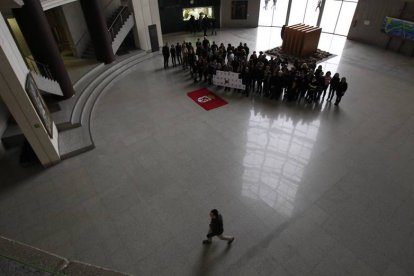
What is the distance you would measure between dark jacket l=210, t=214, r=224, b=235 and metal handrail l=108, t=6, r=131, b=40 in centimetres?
1183

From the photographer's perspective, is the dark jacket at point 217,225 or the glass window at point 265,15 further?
the glass window at point 265,15

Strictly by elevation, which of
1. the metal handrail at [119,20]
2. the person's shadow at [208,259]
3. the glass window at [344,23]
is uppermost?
the metal handrail at [119,20]

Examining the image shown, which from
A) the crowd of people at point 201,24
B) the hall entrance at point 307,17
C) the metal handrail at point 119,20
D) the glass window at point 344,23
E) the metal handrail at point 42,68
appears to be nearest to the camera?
the metal handrail at point 42,68

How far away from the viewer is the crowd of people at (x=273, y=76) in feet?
30.8

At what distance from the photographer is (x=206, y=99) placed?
1041 cm

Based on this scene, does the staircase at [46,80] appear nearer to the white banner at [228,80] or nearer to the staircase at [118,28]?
the staircase at [118,28]

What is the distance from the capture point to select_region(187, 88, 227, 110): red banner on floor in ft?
32.9

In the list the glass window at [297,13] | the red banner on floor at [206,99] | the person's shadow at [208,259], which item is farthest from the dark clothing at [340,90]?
the glass window at [297,13]

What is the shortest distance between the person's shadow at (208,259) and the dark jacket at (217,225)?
0.59 m

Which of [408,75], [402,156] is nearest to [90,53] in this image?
[402,156]

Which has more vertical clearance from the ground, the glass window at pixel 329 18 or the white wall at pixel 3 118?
the glass window at pixel 329 18

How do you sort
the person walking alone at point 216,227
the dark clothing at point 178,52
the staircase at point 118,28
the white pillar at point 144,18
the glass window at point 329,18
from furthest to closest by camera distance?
the glass window at point 329,18
the white pillar at point 144,18
the staircase at point 118,28
the dark clothing at point 178,52
the person walking alone at point 216,227

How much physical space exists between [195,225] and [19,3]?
661cm

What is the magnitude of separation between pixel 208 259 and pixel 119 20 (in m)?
12.9
